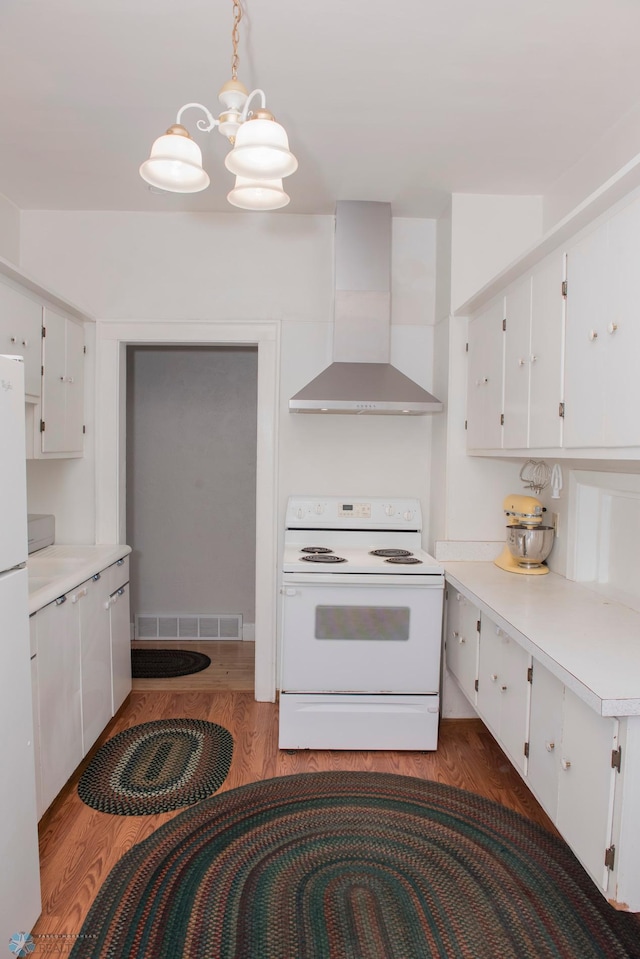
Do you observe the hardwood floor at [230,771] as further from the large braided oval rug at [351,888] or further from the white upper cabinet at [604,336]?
the white upper cabinet at [604,336]

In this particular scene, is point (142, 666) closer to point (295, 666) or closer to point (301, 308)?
point (295, 666)

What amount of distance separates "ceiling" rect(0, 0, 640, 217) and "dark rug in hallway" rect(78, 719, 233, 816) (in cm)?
260

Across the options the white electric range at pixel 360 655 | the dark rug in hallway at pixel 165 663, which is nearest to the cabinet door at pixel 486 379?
the white electric range at pixel 360 655

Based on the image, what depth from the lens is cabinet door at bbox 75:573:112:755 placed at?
2.60 meters

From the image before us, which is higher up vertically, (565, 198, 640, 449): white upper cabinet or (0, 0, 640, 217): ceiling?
(0, 0, 640, 217): ceiling

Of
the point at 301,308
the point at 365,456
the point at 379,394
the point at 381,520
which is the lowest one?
the point at 381,520

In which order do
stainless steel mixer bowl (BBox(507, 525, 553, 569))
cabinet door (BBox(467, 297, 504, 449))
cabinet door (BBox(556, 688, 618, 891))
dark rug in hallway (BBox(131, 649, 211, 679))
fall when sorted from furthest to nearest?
dark rug in hallway (BBox(131, 649, 211, 679))
stainless steel mixer bowl (BBox(507, 525, 553, 569))
cabinet door (BBox(467, 297, 504, 449))
cabinet door (BBox(556, 688, 618, 891))

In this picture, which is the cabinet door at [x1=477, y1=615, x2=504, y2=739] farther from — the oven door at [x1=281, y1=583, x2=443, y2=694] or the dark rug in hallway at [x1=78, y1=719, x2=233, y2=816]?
the dark rug in hallway at [x1=78, y1=719, x2=233, y2=816]

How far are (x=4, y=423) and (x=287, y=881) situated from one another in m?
1.62

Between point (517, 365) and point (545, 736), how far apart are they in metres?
1.40

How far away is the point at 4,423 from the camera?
156cm

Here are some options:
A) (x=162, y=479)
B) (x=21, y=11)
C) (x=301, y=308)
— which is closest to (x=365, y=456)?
(x=301, y=308)

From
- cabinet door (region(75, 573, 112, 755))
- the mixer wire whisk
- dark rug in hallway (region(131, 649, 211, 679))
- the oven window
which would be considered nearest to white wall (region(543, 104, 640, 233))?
the mixer wire whisk

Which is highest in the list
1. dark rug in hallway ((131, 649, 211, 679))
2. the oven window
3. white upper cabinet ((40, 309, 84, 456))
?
white upper cabinet ((40, 309, 84, 456))
